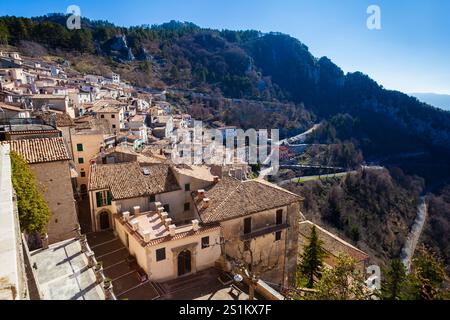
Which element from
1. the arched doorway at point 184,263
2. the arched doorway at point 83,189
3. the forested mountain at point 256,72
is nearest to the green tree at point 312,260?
the arched doorway at point 184,263

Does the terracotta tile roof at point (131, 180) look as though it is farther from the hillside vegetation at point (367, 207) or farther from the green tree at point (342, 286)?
the hillside vegetation at point (367, 207)

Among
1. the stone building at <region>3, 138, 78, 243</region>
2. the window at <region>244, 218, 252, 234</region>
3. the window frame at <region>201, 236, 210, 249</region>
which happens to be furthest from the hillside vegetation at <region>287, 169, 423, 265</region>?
the stone building at <region>3, 138, 78, 243</region>

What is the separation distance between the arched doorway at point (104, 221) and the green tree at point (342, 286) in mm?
15270

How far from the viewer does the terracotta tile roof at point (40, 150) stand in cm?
1745

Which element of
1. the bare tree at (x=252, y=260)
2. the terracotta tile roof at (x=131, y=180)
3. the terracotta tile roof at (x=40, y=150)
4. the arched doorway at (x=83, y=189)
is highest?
the terracotta tile roof at (x=40, y=150)

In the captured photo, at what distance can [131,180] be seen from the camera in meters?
21.5

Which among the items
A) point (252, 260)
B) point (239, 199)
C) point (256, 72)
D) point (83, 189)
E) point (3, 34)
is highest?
point (3, 34)

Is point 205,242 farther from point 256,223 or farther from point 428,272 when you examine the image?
point 428,272

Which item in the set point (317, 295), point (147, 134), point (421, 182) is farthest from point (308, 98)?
point (317, 295)

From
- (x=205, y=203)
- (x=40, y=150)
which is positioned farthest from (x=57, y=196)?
(x=205, y=203)

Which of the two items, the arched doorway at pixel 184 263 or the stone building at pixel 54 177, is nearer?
the arched doorway at pixel 184 263

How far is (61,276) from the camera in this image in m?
15.1
